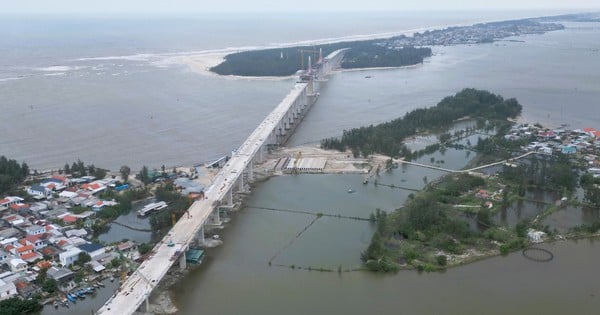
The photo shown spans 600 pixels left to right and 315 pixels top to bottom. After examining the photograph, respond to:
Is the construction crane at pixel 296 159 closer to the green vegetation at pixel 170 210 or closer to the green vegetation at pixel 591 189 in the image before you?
the green vegetation at pixel 170 210

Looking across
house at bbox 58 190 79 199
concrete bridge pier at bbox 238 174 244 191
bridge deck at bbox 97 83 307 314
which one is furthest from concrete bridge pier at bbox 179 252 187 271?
house at bbox 58 190 79 199

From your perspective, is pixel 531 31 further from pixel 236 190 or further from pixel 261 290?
pixel 261 290

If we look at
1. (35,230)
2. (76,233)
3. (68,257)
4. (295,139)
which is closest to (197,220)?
(68,257)

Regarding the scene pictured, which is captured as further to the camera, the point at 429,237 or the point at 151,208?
the point at 151,208

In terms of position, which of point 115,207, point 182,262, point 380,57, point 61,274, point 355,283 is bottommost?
point 355,283

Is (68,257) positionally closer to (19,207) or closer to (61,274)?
(61,274)
